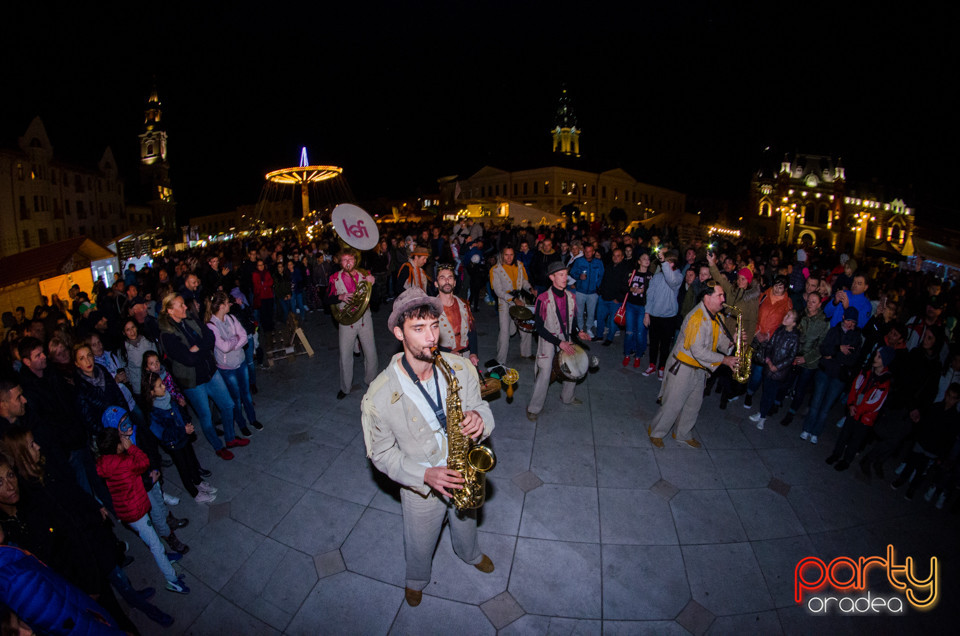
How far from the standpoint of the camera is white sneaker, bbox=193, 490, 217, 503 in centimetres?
475

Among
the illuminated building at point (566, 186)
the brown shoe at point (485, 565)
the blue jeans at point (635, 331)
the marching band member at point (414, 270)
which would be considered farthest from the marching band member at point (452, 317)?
the illuminated building at point (566, 186)

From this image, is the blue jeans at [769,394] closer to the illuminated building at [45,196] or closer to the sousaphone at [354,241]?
the sousaphone at [354,241]

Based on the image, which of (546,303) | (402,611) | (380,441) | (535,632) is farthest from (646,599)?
(546,303)

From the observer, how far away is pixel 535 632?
329 cm

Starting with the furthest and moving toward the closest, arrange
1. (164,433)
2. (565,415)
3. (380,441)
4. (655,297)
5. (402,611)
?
(655,297) → (565,415) → (164,433) → (402,611) → (380,441)

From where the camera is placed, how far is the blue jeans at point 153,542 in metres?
3.54

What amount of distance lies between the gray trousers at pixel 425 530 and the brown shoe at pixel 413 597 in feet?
0.11

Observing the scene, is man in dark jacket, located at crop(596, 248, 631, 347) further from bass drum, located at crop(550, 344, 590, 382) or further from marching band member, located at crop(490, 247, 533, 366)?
bass drum, located at crop(550, 344, 590, 382)

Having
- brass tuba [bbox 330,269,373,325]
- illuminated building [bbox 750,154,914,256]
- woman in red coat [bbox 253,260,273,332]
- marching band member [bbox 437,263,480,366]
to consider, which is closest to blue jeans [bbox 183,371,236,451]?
brass tuba [bbox 330,269,373,325]

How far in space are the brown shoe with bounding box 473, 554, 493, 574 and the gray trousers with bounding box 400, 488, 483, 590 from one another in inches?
6.3

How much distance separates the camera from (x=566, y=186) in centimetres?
6800

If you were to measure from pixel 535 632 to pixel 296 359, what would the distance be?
7.29 metres

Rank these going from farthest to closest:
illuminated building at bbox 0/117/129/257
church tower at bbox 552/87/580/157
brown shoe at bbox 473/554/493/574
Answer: church tower at bbox 552/87/580/157 → illuminated building at bbox 0/117/129/257 → brown shoe at bbox 473/554/493/574

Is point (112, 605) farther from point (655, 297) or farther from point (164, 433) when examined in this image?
point (655, 297)
